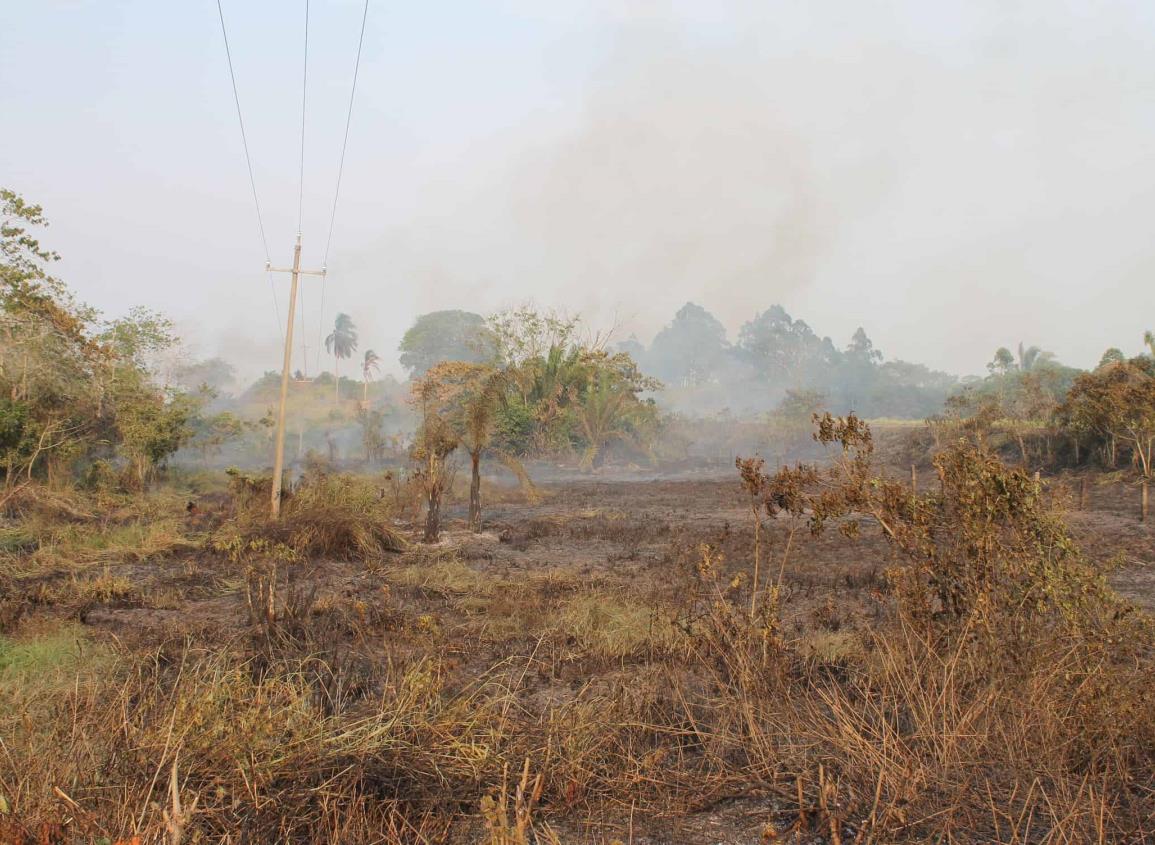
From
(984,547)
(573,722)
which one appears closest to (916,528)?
(984,547)

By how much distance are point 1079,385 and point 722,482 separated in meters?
12.7

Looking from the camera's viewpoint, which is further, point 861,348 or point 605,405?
point 861,348

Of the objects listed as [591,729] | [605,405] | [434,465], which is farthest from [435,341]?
[591,729]

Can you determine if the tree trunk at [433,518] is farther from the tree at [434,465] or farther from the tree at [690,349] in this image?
the tree at [690,349]

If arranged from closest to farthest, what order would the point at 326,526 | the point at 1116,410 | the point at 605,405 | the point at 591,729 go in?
1. the point at 591,729
2. the point at 326,526
3. the point at 1116,410
4. the point at 605,405

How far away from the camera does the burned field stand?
298cm

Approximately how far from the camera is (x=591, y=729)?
3963mm

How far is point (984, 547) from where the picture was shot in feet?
14.4

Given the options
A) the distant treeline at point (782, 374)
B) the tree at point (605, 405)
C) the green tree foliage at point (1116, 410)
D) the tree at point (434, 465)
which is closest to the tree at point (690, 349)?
the distant treeline at point (782, 374)

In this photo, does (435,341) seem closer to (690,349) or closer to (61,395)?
(690,349)

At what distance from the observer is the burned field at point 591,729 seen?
2979mm

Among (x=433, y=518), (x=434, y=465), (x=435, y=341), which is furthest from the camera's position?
(x=435, y=341)

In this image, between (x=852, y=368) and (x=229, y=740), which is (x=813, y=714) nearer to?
(x=229, y=740)

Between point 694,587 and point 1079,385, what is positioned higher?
point 1079,385
